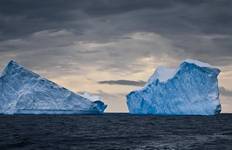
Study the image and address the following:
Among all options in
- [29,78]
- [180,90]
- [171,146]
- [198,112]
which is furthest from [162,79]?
[171,146]

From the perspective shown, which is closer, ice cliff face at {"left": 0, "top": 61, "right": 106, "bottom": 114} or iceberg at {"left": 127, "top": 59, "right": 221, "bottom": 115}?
iceberg at {"left": 127, "top": 59, "right": 221, "bottom": 115}

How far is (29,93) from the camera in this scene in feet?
267

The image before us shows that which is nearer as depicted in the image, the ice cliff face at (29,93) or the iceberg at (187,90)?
the iceberg at (187,90)

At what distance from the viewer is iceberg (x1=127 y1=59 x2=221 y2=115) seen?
259 ft

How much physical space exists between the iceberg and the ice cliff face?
15842mm

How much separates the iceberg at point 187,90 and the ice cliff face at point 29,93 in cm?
1584

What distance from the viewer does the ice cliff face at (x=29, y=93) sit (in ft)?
268

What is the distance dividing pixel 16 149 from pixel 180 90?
2212 inches

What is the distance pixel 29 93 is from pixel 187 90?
30.5m

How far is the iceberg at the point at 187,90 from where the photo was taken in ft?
259

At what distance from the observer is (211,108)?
269 feet

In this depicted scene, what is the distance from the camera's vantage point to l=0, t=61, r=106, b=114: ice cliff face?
8156 cm

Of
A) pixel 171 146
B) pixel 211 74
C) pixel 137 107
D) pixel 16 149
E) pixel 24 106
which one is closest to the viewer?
pixel 16 149

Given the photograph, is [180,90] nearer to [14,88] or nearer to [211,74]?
[211,74]
